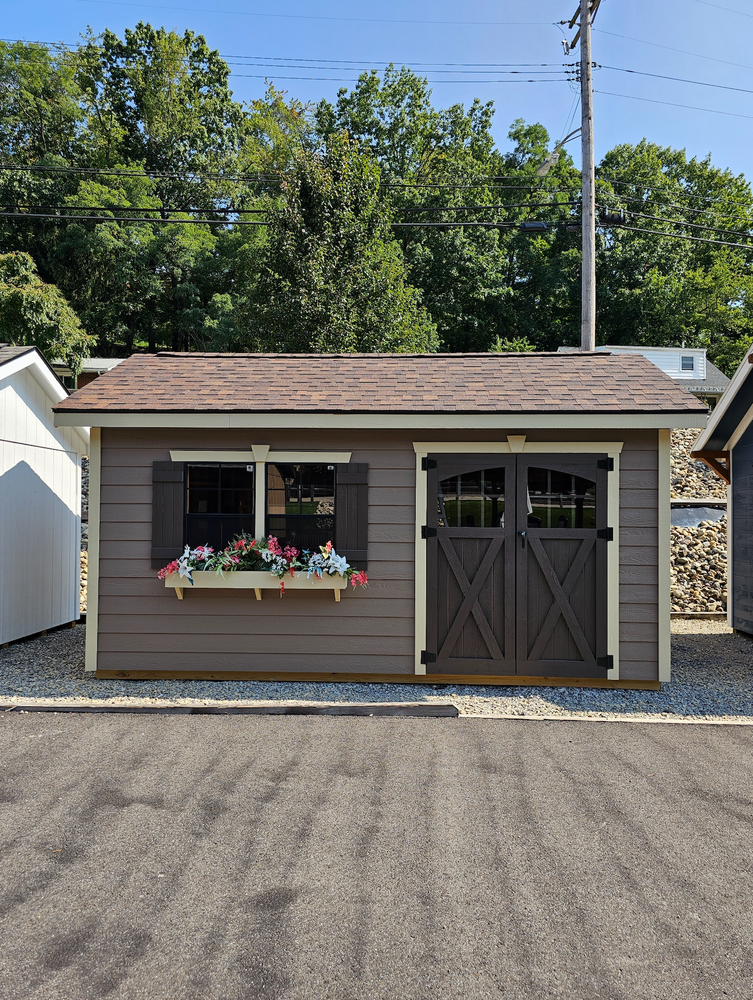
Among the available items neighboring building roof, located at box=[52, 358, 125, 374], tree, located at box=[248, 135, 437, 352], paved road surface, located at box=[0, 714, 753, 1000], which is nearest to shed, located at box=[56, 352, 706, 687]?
paved road surface, located at box=[0, 714, 753, 1000]

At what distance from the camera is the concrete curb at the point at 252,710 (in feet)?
16.8

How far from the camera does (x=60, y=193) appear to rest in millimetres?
22938

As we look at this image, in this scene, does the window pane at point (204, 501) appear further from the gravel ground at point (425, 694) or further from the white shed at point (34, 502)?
the white shed at point (34, 502)

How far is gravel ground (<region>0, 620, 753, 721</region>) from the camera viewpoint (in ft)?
17.5

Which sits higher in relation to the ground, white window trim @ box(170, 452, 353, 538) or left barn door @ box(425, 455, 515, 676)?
white window trim @ box(170, 452, 353, 538)

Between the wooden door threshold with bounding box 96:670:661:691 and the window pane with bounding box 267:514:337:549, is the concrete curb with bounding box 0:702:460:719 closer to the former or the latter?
the wooden door threshold with bounding box 96:670:661:691

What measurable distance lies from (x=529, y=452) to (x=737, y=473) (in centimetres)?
418

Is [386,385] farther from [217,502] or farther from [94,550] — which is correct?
[94,550]

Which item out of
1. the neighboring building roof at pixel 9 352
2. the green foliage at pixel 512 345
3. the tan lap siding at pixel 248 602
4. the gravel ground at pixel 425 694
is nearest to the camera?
the gravel ground at pixel 425 694

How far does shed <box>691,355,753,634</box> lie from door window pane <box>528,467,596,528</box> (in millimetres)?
3090

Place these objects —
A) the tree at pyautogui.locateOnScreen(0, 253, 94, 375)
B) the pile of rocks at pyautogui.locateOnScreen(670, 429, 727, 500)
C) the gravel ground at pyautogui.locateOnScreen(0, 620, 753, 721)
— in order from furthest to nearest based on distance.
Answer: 1. the tree at pyautogui.locateOnScreen(0, 253, 94, 375)
2. the pile of rocks at pyautogui.locateOnScreen(670, 429, 727, 500)
3. the gravel ground at pyautogui.locateOnScreen(0, 620, 753, 721)

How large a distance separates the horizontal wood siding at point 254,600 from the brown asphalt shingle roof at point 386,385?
0.28 m

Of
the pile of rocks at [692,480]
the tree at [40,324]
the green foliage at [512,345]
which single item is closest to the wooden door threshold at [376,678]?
the pile of rocks at [692,480]

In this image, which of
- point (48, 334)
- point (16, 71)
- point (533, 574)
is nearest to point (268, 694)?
point (533, 574)
